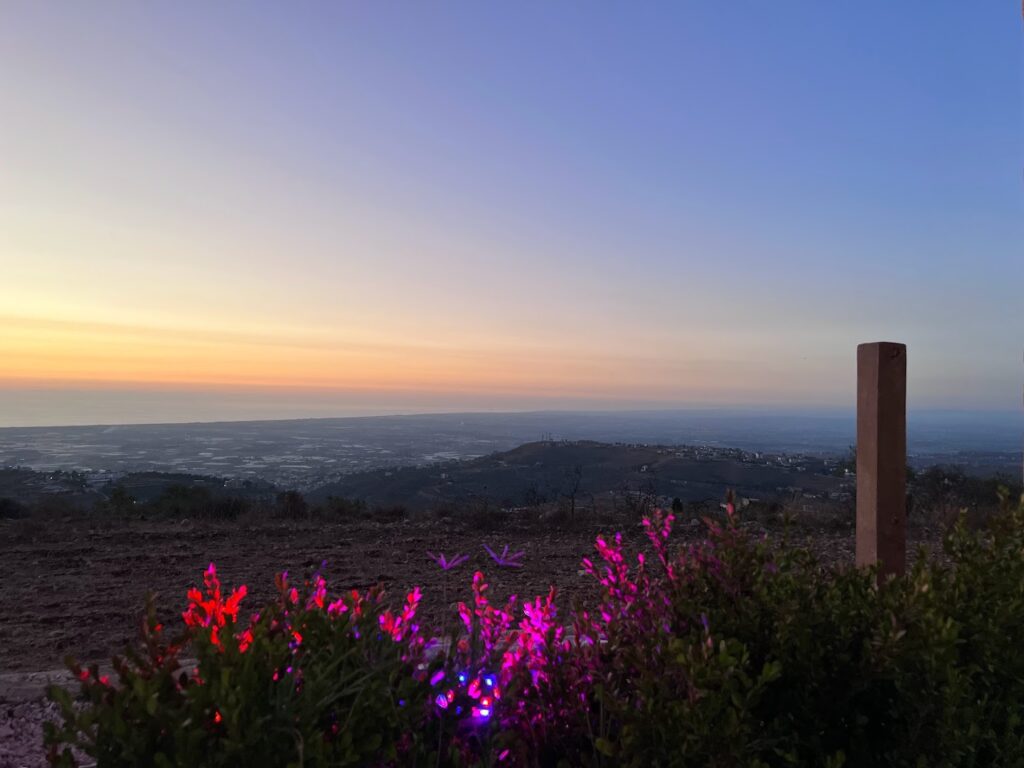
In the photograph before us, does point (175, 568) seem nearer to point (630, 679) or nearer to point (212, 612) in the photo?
point (212, 612)

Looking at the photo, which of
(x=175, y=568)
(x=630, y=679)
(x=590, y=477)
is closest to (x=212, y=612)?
(x=630, y=679)

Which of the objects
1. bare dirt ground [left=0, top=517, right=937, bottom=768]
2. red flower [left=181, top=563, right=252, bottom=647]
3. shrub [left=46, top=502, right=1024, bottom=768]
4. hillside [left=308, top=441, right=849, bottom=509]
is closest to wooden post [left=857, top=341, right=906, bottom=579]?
shrub [left=46, top=502, right=1024, bottom=768]

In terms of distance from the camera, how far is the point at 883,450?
3.17 metres

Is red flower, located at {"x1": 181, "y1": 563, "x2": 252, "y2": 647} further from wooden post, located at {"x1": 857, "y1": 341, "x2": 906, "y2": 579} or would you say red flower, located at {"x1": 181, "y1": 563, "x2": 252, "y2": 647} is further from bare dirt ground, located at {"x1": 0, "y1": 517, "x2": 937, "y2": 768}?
wooden post, located at {"x1": 857, "y1": 341, "x2": 906, "y2": 579}

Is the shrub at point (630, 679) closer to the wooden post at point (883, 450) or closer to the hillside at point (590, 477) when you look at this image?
the wooden post at point (883, 450)

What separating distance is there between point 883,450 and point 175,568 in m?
6.48

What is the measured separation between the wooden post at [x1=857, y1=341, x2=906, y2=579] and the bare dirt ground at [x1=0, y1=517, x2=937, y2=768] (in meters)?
1.55

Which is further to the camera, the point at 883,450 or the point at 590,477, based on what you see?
the point at 590,477

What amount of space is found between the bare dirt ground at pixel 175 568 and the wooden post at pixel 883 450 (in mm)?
1547

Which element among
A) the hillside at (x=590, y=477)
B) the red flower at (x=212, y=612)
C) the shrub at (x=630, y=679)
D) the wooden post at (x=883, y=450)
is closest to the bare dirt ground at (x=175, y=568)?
the wooden post at (x=883, y=450)

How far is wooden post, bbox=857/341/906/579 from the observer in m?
3.15

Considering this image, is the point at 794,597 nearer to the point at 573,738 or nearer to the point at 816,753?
the point at 816,753

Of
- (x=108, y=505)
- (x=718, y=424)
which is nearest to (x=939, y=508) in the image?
(x=108, y=505)

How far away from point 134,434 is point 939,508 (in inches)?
1235
